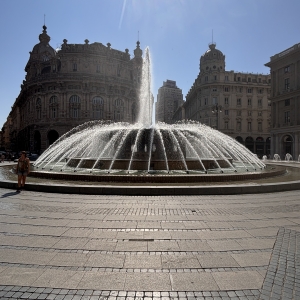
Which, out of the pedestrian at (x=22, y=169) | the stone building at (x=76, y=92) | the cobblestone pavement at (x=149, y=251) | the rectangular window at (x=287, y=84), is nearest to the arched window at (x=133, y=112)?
the stone building at (x=76, y=92)

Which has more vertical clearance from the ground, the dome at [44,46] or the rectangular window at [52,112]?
the dome at [44,46]

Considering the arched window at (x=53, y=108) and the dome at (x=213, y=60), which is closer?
the arched window at (x=53, y=108)

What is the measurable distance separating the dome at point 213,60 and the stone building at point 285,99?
63.5 ft

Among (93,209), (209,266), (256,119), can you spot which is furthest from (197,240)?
(256,119)

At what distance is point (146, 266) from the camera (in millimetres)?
3943

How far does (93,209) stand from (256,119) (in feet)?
212

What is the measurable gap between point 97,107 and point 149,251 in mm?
57522

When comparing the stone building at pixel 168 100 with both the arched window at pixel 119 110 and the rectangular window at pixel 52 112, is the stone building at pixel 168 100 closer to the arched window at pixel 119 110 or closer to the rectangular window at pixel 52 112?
the arched window at pixel 119 110

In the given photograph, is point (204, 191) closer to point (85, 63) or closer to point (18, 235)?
point (18, 235)

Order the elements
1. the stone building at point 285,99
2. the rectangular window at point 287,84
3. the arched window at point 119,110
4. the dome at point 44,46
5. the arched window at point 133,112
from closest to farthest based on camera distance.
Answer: the stone building at point 285,99 < the rectangular window at point 287,84 < the arched window at point 119,110 < the arched window at point 133,112 < the dome at point 44,46

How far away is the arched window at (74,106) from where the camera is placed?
190 ft

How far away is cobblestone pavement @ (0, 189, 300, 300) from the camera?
3301 mm

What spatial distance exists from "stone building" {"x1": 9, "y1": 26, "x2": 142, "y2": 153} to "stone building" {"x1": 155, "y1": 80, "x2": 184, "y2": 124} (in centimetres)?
10048

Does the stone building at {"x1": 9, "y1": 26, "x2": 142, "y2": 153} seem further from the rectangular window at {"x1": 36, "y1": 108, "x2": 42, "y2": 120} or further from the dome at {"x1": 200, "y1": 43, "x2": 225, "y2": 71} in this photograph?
the dome at {"x1": 200, "y1": 43, "x2": 225, "y2": 71}
